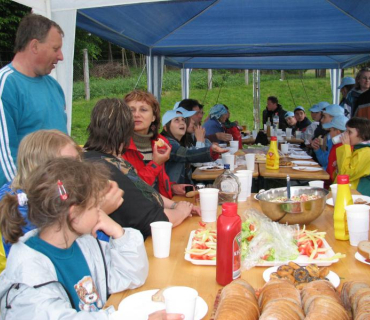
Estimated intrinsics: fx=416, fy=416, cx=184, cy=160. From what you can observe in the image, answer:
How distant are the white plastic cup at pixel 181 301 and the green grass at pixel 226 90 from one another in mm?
13483

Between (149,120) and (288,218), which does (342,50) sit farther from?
(288,218)

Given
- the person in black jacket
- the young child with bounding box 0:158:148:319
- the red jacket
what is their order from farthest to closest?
the person in black jacket
the red jacket
the young child with bounding box 0:158:148:319

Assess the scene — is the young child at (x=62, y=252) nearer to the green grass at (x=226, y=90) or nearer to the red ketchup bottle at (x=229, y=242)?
the red ketchup bottle at (x=229, y=242)

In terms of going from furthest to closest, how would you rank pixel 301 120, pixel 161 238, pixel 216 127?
pixel 301 120 < pixel 216 127 < pixel 161 238

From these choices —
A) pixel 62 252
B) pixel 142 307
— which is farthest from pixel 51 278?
pixel 142 307

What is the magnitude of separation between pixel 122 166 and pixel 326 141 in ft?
14.5

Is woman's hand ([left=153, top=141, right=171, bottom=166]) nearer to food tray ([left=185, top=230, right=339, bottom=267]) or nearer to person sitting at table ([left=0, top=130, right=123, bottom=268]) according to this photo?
person sitting at table ([left=0, top=130, right=123, bottom=268])

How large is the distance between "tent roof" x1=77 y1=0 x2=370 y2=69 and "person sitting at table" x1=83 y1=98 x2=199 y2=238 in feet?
6.75

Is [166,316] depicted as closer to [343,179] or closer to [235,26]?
[343,179]

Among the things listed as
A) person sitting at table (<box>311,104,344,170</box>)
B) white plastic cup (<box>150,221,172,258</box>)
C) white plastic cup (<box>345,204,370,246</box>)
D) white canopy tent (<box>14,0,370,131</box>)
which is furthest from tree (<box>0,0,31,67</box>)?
white plastic cup (<box>345,204,370,246</box>)

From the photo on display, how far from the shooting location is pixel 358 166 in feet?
12.3

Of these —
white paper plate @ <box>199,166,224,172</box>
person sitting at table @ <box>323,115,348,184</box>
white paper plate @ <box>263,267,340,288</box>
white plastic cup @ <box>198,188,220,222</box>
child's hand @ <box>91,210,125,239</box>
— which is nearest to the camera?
white paper plate @ <box>263,267,340,288</box>

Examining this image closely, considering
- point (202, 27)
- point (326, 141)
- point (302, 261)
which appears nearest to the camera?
point (302, 261)

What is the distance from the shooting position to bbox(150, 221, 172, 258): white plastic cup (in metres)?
1.84
